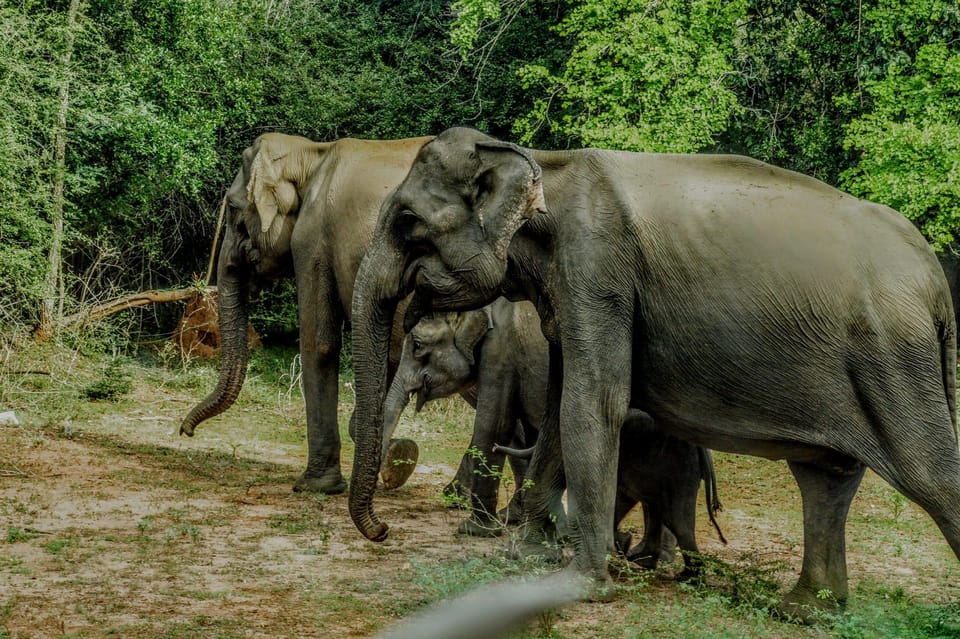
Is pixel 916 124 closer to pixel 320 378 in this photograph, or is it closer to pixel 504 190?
pixel 320 378

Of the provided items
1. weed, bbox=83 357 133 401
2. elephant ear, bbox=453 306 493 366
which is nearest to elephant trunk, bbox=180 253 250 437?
elephant ear, bbox=453 306 493 366

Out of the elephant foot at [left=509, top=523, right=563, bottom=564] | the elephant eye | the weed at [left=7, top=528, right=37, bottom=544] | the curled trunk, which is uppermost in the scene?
the elephant eye

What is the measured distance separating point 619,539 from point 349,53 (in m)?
14.9

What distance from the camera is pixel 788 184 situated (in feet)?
20.1

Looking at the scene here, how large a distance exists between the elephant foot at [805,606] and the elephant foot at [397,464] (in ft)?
11.0

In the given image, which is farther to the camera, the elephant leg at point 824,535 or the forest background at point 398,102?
the forest background at point 398,102

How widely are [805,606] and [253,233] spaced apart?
20.0ft

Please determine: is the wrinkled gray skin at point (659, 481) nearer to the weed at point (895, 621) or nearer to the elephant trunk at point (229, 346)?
the weed at point (895, 621)

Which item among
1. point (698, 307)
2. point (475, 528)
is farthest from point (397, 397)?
point (698, 307)

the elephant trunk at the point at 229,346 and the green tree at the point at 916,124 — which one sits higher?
the green tree at the point at 916,124

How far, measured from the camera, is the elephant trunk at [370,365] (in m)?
6.57

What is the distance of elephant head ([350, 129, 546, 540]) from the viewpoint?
6.18 meters

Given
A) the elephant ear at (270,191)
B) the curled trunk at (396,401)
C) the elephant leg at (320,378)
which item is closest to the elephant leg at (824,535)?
the curled trunk at (396,401)

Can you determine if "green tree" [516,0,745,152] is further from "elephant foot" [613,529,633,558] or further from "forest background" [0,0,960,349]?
"elephant foot" [613,529,633,558]
